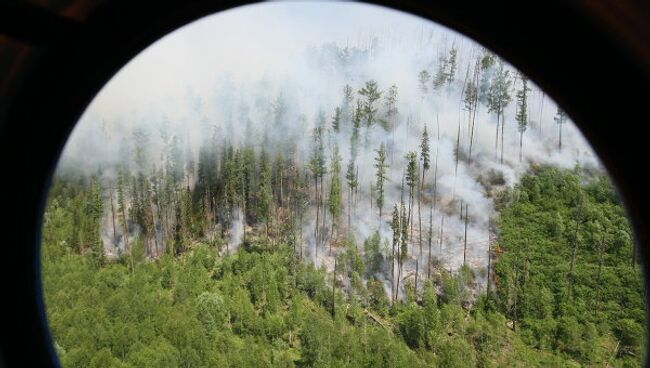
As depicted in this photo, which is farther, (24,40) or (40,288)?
(40,288)

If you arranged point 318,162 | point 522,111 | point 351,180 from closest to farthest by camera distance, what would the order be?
point 351,180, point 318,162, point 522,111

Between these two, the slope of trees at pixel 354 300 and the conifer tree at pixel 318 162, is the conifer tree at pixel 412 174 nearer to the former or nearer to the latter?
the slope of trees at pixel 354 300

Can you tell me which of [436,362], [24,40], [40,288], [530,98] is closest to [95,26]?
[24,40]

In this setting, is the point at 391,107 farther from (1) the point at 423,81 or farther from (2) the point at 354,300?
(2) the point at 354,300

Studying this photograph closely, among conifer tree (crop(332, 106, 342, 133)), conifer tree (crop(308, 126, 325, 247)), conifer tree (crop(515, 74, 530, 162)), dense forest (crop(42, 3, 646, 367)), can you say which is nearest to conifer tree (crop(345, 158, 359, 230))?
dense forest (crop(42, 3, 646, 367))

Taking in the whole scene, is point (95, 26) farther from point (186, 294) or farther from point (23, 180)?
point (186, 294)

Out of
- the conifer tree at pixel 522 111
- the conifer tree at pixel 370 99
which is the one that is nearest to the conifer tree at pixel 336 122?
the conifer tree at pixel 370 99

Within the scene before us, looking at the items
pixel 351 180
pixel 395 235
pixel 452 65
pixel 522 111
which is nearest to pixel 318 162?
pixel 351 180

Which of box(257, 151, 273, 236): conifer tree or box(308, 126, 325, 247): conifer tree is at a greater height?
box(308, 126, 325, 247): conifer tree

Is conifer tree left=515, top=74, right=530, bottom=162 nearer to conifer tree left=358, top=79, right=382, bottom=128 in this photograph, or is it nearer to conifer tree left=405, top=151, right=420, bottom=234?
conifer tree left=405, top=151, right=420, bottom=234
